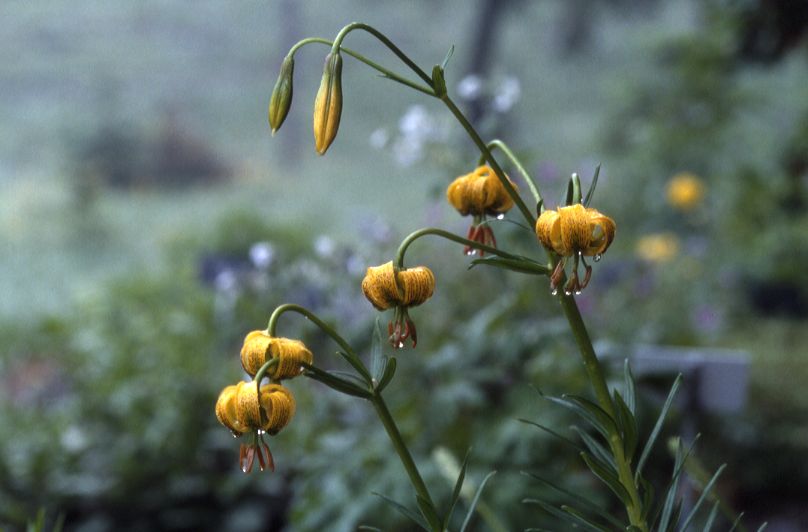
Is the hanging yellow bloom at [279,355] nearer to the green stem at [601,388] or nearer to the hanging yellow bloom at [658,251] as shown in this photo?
the green stem at [601,388]

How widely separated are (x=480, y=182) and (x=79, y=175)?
15.1ft

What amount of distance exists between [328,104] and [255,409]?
143 mm

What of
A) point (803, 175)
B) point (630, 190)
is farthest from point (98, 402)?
point (630, 190)

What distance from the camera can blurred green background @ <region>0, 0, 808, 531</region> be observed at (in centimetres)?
164

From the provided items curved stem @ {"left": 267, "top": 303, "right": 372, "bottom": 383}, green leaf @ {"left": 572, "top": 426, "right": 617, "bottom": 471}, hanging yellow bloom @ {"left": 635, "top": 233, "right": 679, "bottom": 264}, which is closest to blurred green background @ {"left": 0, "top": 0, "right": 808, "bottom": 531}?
hanging yellow bloom @ {"left": 635, "top": 233, "right": 679, "bottom": 264}

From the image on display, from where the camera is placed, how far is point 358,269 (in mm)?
1878

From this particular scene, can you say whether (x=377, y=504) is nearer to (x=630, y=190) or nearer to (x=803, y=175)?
(x=803, y=175)

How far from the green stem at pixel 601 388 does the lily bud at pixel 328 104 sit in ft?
0.43

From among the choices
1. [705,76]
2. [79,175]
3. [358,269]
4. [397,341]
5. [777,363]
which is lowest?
[397,341]

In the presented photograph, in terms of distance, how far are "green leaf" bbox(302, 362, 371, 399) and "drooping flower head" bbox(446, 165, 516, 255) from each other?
11 cm

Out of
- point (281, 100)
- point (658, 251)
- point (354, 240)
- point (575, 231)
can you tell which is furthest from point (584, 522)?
point (658, 251)

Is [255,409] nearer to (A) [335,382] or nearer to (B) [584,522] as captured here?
(A) [335,382]

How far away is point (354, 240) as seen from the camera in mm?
2459

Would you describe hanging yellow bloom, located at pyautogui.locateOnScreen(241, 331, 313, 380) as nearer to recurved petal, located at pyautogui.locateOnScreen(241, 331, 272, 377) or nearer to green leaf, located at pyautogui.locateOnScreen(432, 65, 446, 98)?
recurved petal, located at pyautogui.locateOnScreen(241, 331, 272, 377)
